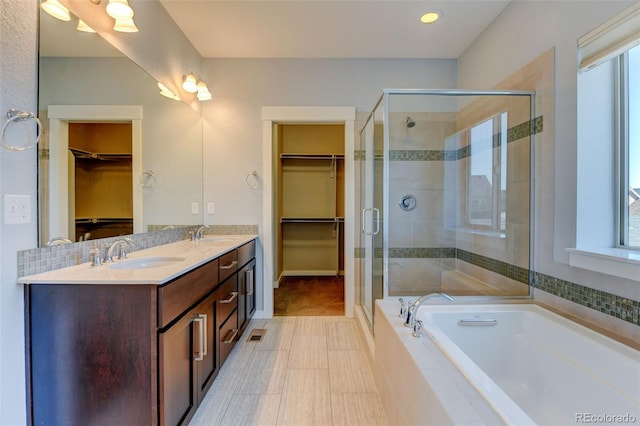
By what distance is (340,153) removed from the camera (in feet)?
14.9

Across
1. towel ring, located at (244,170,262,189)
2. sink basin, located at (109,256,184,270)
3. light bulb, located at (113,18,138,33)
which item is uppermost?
light bulb, located at (113,18,138,33)

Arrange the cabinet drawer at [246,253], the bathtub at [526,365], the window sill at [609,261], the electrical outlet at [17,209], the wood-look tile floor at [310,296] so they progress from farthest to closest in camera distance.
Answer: the wood-look tile floor at [310,296] < the cabinet drawer at [246,253] < the window sill at [609,261] < the electrical outlet at [17,209] < the bathtub at [526,365]

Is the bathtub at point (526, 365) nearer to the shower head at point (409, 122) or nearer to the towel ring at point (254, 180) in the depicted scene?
the shower head at point (409, 122)

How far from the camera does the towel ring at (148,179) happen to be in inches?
81.3

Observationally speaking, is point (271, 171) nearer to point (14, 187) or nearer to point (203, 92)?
point (203, 92)

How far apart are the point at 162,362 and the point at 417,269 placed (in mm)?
2169

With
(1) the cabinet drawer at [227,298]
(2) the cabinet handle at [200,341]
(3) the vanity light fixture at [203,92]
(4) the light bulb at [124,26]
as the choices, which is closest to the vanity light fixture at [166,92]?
(3) the vanity light fixture at [203,92]

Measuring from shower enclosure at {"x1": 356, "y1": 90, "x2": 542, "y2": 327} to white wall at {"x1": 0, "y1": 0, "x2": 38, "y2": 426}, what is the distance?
1963mm

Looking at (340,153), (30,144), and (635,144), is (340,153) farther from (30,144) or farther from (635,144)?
(30,144)

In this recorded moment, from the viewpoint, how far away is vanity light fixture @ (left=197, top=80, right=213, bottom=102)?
8.93ft

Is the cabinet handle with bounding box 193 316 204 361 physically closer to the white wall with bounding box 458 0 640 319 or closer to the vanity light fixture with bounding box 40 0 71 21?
the vanity light fixture with bounding box 40 0 71 21

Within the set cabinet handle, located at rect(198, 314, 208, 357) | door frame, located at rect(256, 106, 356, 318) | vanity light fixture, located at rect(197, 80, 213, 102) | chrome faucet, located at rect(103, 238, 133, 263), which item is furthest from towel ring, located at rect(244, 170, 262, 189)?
cabinet handle, located at rect(198, 314, 208, 357)

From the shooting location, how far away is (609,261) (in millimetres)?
1328

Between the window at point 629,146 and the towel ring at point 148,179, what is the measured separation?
9.37 feet
